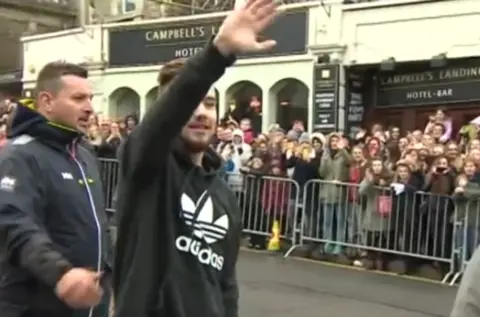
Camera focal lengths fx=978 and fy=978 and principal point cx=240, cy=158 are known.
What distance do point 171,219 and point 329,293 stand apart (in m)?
7.51

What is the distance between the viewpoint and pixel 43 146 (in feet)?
12.8

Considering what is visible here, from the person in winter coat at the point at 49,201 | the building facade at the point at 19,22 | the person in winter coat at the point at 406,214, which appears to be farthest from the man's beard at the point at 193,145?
the building facade at the point at 19,22

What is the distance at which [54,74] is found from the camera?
405 centimetres

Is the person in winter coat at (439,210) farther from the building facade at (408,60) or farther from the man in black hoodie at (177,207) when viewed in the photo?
the man in black hoodie at (177,207)

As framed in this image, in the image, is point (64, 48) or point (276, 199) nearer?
point (276, 199)

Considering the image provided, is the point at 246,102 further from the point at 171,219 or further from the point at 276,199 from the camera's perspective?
the point at 171,219

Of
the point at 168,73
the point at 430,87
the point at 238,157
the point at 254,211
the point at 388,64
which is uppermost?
the point at 388,64

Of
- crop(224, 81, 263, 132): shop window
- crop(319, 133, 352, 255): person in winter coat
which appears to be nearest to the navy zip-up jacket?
crop(319, 133, 352, 255): person in winter coat

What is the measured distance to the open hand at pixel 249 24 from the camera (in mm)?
2779

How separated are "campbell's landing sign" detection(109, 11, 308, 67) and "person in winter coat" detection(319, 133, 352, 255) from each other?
7715 millimetres

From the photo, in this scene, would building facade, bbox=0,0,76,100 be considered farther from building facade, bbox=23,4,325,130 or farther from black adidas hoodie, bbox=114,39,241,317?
black adidas hoodie, bbox=114,39,241,317

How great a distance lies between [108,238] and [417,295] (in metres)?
7.01

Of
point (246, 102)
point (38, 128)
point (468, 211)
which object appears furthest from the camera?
point (246, 102)

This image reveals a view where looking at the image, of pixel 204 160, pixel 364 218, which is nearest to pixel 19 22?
pixel 364 218
